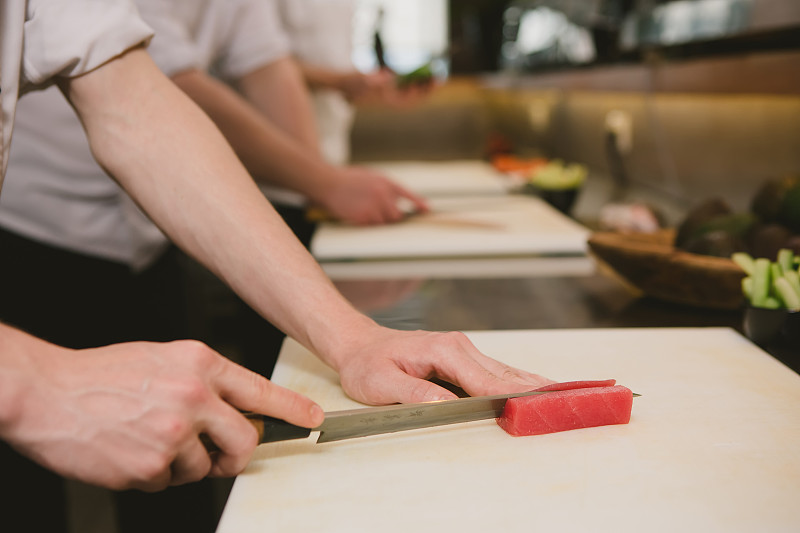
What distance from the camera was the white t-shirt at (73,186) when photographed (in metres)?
1.16

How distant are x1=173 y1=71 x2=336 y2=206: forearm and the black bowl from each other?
92 centimetres

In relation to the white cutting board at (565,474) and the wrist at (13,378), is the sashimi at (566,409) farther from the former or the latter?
the wrist at (13,378)

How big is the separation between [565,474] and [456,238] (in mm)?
827

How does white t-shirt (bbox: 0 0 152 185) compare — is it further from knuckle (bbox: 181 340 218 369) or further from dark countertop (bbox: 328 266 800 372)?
dark countertop (bbox: 328 266 800 372)

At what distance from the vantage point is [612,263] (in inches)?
40.6

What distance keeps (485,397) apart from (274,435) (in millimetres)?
185

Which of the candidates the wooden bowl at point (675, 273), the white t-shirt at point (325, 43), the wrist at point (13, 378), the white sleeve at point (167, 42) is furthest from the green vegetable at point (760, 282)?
the white t-shirt at point (325, 43)

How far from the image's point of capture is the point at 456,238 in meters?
1.34

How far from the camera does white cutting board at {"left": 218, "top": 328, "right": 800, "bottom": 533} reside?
488 millimetres

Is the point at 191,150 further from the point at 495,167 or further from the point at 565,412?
the point at 495,167

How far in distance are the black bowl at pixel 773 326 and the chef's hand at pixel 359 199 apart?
824 mm

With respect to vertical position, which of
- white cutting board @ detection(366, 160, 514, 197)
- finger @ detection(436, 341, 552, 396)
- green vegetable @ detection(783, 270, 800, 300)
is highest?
green vegetable @ detection(783, 270, 800, 300)

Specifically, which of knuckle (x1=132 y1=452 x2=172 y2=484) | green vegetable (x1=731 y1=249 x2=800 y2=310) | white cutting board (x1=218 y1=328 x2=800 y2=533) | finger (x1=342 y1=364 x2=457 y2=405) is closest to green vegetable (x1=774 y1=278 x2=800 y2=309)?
green vegetable (x1=731 y1=249 x2=800 y2=310)

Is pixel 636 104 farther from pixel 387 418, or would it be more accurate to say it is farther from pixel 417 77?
pixel 387 418
